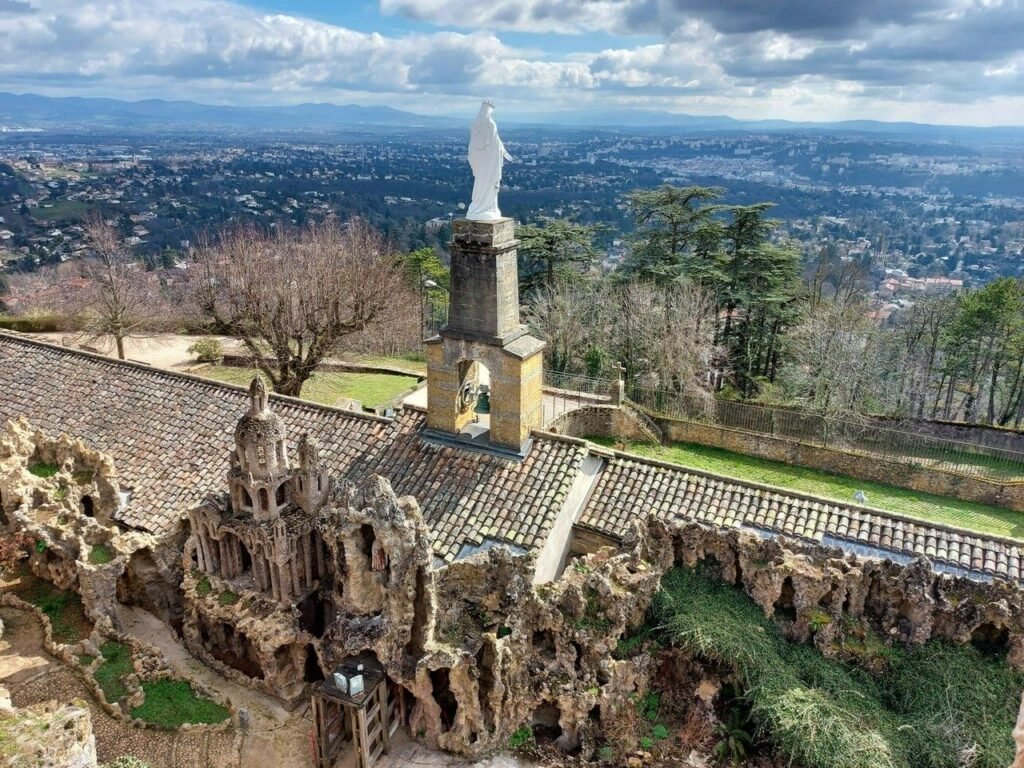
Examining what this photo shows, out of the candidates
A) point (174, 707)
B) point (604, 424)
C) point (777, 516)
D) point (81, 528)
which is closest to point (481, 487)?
point (777, 516)

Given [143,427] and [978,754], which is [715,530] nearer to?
[978,754]

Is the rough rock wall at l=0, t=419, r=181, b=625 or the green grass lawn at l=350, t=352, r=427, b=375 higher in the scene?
the rough rock wall at l=0, t=419, r=181, b=625

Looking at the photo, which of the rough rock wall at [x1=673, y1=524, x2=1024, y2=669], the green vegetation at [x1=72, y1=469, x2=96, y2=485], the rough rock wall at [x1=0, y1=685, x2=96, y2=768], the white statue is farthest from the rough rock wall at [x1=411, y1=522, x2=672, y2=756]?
the green vegetation at [x1=72, y1=469, x2=96, y2=485]

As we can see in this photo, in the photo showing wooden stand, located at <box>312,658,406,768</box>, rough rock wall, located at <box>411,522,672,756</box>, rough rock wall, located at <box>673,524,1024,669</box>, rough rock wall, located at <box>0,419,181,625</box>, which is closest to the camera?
wooden stand, located at <box>312,658,406,768</box>

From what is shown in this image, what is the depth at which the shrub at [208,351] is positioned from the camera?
43.3 m

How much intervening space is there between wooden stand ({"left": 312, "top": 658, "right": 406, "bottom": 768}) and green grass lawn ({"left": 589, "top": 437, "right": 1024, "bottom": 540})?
16.4 m

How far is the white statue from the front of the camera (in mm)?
17062

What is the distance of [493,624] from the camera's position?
14.4 meters

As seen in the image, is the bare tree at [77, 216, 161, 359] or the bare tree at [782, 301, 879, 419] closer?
the bare tree at [782, 301, 879, 419]

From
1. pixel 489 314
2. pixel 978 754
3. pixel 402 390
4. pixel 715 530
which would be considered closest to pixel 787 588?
pixel 715 530

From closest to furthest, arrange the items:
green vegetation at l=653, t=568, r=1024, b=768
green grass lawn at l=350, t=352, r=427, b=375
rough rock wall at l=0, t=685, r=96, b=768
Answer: rough rock wall at l=0, t=685, r=96, b=768, green vegetation at l=653, t=568, r=1024, b=768, green grass lawn at l=350, t=352, r=427, b=375

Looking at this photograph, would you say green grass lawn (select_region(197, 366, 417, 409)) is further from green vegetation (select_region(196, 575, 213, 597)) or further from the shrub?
green vegetation (select_region(196, 575, 213, 597))

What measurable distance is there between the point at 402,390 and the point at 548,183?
14578 cm

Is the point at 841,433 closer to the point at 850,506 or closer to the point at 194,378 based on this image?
the point at 850,506
